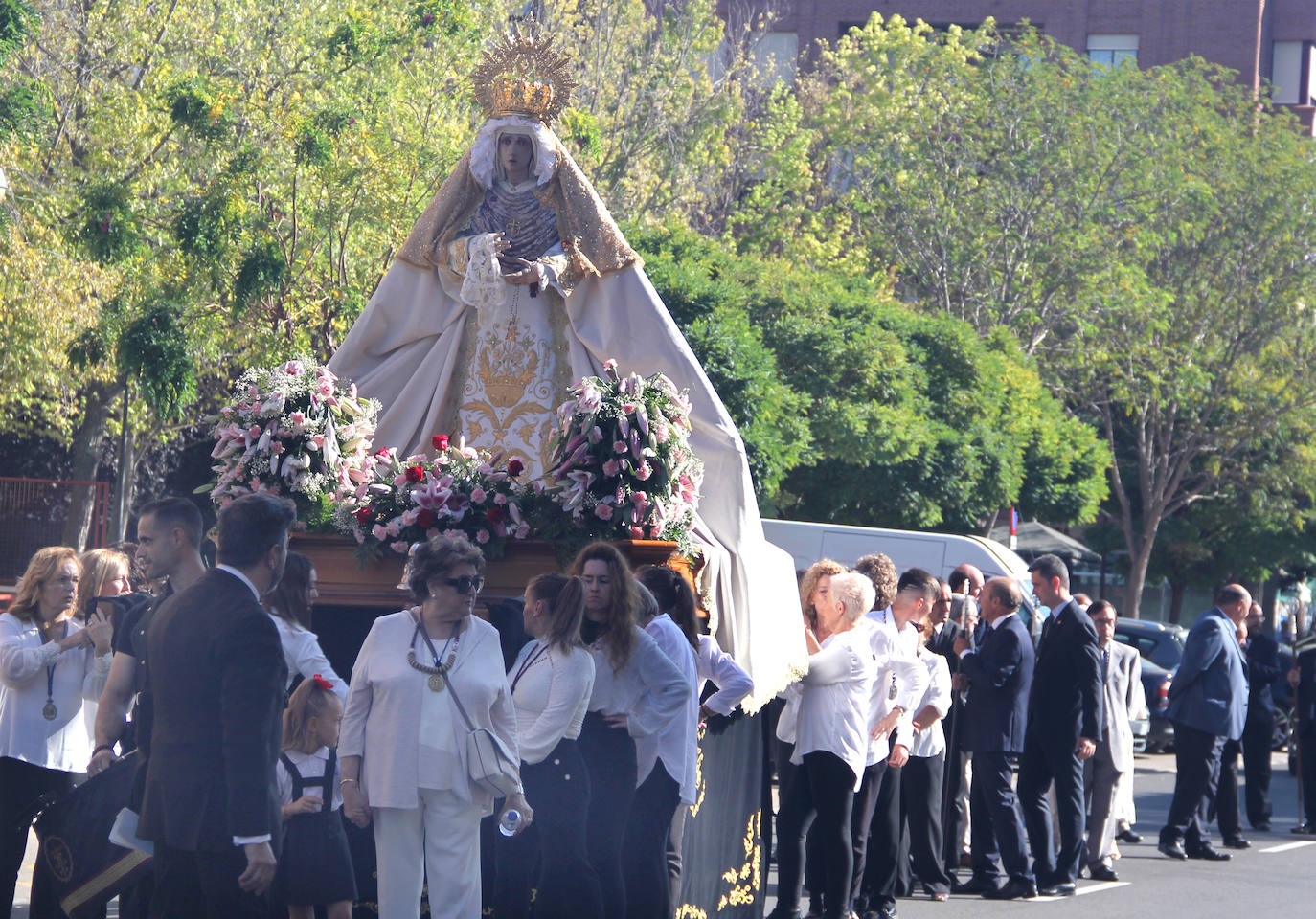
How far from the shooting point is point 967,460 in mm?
25109

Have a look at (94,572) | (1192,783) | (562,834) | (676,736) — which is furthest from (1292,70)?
(562,834)

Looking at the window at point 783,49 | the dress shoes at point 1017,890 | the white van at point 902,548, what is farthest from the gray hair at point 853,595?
the window at point 783,49

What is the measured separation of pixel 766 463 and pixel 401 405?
11.8 m

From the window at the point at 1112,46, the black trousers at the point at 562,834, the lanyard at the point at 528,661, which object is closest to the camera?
the black trousers at the point at 562,834

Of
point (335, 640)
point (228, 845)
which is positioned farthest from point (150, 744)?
point (335, 640)

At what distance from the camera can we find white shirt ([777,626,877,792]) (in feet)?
28.4

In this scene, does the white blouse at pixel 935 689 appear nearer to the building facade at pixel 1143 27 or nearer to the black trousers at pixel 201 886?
the black trousers at pixel 201 886

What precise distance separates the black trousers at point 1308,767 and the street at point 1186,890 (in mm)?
345

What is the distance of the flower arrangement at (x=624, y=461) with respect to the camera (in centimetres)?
766

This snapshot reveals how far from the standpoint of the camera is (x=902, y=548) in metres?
19.6

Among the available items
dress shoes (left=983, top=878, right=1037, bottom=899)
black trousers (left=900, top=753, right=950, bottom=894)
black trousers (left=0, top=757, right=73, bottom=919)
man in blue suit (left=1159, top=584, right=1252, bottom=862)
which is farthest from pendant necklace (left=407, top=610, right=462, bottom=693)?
man in blue suit (left=1159, top=584, right=1252, bottom=862)

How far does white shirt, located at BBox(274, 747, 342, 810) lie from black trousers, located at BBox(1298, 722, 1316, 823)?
10.5 metres

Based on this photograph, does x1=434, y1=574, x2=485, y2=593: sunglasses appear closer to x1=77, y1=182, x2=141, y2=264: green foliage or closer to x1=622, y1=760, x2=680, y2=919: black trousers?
x1=622, y1=760, x2=680, y2=919: black trousers

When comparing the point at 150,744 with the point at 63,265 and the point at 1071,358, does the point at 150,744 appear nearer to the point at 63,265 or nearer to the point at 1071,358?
the point at 63,265
